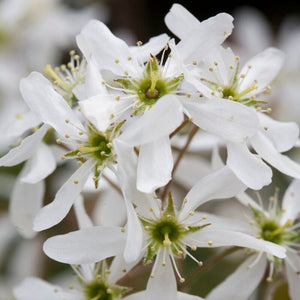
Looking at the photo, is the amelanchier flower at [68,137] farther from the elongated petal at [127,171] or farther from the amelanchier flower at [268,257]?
the amelanchier flower at [268,257]

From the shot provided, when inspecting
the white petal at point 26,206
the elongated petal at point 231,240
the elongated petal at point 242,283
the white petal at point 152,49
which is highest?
the white petal at point 152,49

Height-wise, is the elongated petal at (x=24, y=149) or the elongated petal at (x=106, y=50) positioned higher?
the elongated petal at (x=106, y=50)

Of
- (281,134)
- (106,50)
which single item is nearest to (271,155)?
(281,134)

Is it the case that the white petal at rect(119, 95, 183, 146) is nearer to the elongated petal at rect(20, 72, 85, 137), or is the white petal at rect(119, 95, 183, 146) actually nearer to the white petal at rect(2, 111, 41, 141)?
the elongated petal at rect(20, 72, 85, 137)

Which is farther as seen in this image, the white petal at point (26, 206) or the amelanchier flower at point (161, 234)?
the white petal at point (26, 206)

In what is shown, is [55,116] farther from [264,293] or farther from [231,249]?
[264,293]

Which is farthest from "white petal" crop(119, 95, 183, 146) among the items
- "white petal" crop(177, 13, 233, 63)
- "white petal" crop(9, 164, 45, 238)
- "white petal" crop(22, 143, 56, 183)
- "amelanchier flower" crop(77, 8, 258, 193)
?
"white petal" crop(9, 164, 45, 238)

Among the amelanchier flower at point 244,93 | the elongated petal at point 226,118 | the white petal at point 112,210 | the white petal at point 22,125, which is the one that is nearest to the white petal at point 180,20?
the amelanchier flower at point 244,93
